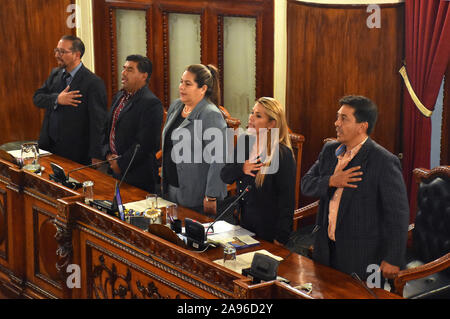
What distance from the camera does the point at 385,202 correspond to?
2.86 meters

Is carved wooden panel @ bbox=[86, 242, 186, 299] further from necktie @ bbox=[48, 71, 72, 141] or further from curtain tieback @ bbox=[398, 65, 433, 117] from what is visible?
curtain tieback @ bbox=[398, 65, 433, 117]

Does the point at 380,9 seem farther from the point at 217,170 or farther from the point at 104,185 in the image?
the point at 104,185

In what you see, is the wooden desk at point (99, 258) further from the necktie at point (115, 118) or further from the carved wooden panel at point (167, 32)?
the carved wooden panel at point (167, 32)

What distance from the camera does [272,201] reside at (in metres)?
3.29

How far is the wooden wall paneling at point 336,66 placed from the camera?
4.72 meters

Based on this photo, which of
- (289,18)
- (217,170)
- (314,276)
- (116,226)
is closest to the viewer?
(314,276)

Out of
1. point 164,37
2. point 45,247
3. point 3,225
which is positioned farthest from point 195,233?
point 164,37

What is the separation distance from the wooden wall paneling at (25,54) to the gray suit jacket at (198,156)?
233cm

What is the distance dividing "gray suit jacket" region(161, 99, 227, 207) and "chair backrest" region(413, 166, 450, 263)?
1052 millimetres

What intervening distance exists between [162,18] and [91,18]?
2.02 ft

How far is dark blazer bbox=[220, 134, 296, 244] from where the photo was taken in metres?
3.24

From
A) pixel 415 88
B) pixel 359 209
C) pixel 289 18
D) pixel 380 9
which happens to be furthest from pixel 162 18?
pixel 359 209

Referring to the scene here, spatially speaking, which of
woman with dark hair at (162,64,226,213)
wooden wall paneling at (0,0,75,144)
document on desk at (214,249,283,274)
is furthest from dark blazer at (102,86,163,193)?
wooden wall paneling at (0,0,75,144)

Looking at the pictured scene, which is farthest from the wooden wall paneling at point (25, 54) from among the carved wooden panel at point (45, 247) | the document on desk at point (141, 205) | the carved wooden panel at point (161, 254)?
the carved wooden panel at point (161, 254)
